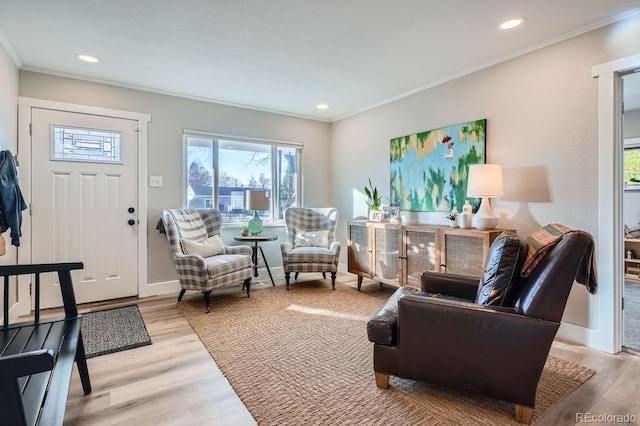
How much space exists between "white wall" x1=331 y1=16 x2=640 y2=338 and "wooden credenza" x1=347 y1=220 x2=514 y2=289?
425 mm

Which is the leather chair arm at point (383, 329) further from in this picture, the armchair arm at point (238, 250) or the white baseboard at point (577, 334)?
the armchair arm at point (238, 250)

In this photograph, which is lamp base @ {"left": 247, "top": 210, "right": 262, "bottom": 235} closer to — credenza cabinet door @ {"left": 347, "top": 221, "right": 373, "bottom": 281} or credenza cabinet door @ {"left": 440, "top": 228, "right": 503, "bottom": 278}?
credenza cabinet door @ {"left": 347, "top": 221, "right": 373, "bottom": 281}

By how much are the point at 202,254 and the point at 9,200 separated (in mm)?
1602

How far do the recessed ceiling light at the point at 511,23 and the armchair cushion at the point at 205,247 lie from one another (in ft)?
10.7

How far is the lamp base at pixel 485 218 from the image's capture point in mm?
2723

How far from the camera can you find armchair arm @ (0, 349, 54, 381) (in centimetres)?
83

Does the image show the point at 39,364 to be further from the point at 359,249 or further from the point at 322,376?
the point at 359,249

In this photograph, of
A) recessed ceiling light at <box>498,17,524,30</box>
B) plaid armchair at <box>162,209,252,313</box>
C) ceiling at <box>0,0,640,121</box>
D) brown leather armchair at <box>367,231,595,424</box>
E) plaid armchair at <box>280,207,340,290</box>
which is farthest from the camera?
plaid armchair at <box>280,207,340,290</box>

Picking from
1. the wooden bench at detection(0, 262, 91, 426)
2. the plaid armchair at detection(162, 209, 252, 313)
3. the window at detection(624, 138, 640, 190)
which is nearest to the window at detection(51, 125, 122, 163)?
the plaid armchair at detection(162, 209, 252, 313)

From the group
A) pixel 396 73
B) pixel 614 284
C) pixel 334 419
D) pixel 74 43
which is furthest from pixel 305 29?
pixel 614 284

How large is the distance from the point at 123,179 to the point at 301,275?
252cm

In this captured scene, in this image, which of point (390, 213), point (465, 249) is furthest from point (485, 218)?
point (390, 213)

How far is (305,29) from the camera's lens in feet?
7.79

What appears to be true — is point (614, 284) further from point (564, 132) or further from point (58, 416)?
point (58, 416)
